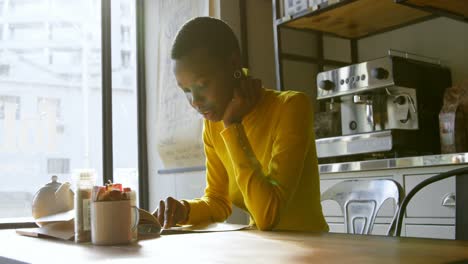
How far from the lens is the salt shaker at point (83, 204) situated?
1.17 m

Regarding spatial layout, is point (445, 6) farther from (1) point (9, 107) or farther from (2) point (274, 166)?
(1) point (9, 107)

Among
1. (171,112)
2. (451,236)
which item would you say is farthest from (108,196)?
(171,112)

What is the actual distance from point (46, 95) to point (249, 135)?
2.18 meters

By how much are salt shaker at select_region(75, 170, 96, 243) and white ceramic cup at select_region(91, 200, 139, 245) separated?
64 millimetres

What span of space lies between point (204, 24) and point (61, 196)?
0.56 meters

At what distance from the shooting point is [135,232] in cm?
115

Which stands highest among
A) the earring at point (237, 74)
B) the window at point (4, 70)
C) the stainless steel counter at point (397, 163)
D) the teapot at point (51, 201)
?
the window at point (4, 70)

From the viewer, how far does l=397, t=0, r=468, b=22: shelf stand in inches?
95.2

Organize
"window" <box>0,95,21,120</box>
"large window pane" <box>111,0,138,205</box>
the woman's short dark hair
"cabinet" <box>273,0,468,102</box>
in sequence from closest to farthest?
the woman's short dark hair, "cabinet" <box>273,0,468,102</box>, "window" <box>0,95,21,120</box>, "large window pane" <box>111,0,138,205</box>

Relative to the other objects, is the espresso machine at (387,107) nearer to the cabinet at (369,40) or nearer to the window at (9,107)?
the cabinet at (369,40)

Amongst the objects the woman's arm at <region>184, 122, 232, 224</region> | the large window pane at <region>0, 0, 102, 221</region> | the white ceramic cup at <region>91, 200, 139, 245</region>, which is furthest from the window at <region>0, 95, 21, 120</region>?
the white ceramic cup at <region>91, 200, 139, 245</region>

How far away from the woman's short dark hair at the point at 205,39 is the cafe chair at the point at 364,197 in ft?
1.59

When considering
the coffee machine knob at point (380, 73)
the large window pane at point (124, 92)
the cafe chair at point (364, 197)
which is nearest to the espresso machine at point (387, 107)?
the coffee machine knob at point (380, 73)

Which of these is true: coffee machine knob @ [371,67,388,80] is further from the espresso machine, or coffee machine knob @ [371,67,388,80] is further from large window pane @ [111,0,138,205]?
large window pane @ [111,0,138,205]
